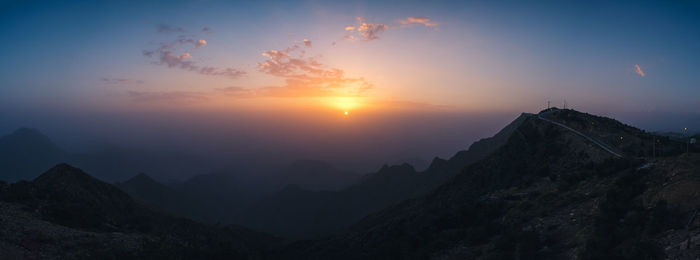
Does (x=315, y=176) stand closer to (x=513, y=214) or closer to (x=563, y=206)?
(x=513, y=214)

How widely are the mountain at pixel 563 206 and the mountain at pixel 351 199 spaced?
3065 centimetres

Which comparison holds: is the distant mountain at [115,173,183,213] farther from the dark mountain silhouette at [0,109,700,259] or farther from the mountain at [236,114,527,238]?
the dark mountain silhouette at [0,109,700,259]

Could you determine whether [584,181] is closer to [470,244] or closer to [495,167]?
[470,244]

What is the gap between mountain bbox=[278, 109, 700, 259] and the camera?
11617 millimetres

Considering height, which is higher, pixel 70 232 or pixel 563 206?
pixel 563 206

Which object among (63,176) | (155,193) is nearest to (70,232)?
(63,176)

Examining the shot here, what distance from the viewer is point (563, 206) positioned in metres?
17.0

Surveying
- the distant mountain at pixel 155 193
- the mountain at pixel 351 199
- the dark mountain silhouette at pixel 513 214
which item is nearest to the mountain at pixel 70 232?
the dark mountain silhouette at pixel 513 214

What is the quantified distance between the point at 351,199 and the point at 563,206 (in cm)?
6385

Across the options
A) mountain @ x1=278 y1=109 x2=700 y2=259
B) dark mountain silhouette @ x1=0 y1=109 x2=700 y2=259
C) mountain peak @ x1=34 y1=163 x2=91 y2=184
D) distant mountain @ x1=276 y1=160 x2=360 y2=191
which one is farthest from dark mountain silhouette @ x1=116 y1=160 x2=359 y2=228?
mountain @ x1=278 y1=109 x2=700 y2=259

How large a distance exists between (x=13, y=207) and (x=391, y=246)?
2238cm

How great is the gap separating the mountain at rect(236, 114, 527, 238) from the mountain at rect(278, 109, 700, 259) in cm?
3065

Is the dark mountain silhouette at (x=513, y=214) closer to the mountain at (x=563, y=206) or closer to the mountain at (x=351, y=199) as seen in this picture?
the mountain at (x=563, y=206)

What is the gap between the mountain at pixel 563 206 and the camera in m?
11.6
